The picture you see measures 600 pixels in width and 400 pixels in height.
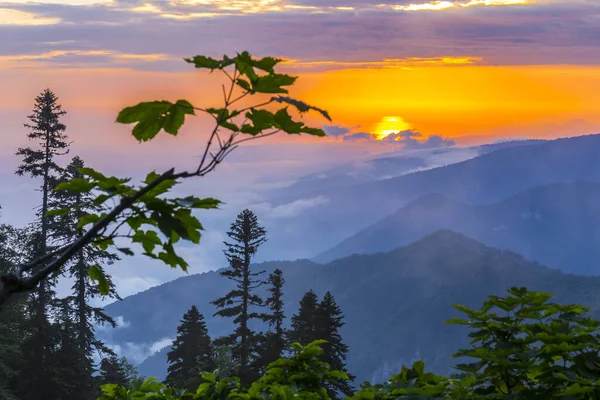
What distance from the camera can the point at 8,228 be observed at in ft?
150

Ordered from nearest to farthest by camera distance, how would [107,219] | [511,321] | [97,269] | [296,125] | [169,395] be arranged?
[107,219]
[296,125]
[97,269]
[511,321]
[169,395]

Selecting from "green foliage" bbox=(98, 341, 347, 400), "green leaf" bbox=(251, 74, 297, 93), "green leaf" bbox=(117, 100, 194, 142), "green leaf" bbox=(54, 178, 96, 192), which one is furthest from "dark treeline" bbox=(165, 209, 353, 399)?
"green leaf" bbox=(251, 74, 297, 93)

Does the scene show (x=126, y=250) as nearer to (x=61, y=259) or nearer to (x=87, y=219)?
(x=61, y=259)

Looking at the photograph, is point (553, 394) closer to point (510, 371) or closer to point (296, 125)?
point (510, 371)

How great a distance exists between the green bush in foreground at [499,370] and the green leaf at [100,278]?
8.51ft

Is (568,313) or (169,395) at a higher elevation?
(568,313)

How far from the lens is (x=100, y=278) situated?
305cm

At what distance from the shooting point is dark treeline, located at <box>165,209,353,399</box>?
4031 centimetres

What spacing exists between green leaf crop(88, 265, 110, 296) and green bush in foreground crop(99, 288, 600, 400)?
2.59 metres

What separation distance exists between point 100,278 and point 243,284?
4299cm

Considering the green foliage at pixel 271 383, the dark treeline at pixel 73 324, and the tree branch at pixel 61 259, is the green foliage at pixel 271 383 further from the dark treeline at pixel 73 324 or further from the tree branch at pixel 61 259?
the dark treeline at pixel 73 324

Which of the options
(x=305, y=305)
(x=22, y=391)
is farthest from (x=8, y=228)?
(x=305, y=305)

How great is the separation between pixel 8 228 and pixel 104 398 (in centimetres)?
4320

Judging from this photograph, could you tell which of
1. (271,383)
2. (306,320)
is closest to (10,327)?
(306,320)
